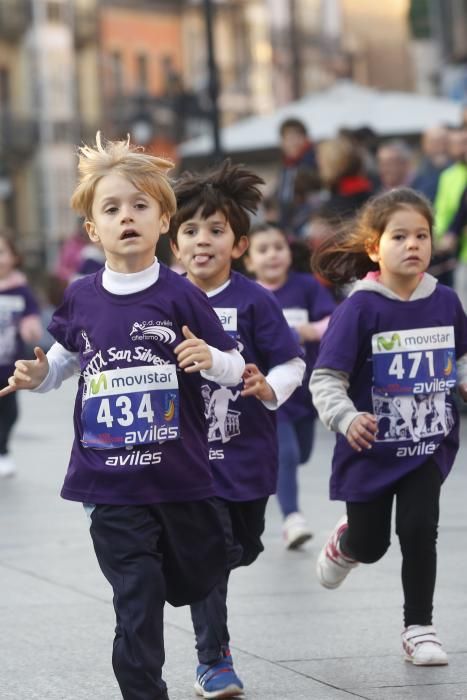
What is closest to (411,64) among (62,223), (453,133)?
(62,223)

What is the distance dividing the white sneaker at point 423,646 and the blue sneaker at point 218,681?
60 cm

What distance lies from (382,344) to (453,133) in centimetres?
776

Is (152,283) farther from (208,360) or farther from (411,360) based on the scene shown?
(411,360)

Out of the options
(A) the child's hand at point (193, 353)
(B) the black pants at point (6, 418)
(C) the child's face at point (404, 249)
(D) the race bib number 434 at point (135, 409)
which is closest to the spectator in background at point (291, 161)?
(B) the black pants at point (6, 418)

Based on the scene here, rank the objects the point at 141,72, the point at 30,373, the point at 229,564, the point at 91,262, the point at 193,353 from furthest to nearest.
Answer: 1. the point at 141,72
2. the point at 91,262
3. the point at 229,564
4. the point at 30,373
5. the point at 193,353

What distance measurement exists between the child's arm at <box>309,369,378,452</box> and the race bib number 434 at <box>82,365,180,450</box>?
0.86 meters

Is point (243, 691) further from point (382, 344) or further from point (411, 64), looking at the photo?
point (411, 64)

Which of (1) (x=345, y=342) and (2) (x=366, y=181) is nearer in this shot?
(1) (x=345, y=342)

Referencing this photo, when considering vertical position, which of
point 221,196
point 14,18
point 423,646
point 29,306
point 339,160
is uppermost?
point 14,18

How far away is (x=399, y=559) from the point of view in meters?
7.60

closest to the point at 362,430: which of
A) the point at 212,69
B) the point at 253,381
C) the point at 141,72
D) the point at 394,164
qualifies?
the point at 253,381

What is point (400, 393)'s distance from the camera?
5.74m

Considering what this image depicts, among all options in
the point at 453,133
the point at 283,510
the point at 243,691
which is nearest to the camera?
the point at 243,691

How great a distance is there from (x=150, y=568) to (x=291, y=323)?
3873 millimetres
